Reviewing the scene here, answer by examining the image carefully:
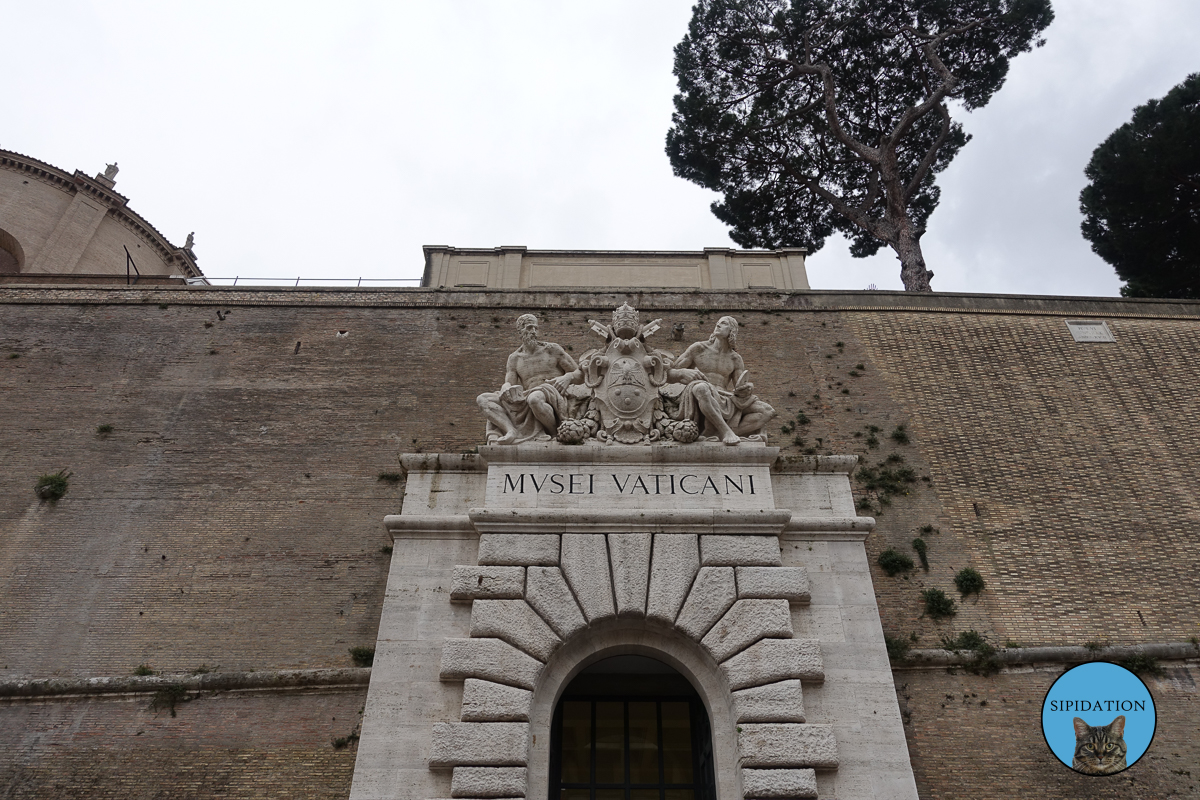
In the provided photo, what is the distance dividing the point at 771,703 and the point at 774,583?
1.02 m

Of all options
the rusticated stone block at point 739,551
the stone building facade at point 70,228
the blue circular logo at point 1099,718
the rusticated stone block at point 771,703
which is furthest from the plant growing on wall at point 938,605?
the stone building facade at point 70,228

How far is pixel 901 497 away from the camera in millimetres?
10344

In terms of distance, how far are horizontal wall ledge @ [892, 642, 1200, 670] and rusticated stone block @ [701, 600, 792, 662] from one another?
2116 millimetres

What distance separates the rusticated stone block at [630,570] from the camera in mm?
7359

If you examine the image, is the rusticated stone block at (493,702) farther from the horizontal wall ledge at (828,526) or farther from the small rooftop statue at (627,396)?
the horizontal wall ledge at (828,526)

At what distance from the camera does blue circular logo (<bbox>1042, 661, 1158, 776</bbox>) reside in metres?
7.28

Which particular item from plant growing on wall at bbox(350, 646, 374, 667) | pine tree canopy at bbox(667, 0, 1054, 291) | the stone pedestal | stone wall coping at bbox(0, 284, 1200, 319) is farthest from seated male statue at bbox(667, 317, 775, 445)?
pine tree canopy at bbox(667, 0, 1054, 291)

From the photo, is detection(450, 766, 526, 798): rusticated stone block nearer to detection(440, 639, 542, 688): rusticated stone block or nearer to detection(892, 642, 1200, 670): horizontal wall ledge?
detection(440, 639, 542, 688): rusticated stone block

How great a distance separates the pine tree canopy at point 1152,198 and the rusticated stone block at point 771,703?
14.4 m

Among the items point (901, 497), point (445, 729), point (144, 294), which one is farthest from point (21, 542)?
point (901, 497)

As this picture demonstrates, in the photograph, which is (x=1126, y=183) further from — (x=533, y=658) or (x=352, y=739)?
(x=352, y=739)

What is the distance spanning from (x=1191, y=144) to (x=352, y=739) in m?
17.2

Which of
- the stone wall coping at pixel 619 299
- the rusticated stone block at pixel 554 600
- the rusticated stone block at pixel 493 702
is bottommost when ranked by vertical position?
the rusticated stone block at pixel 493 702

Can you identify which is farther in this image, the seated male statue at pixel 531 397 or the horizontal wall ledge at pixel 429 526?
the seated male statue at pixel 531 397
